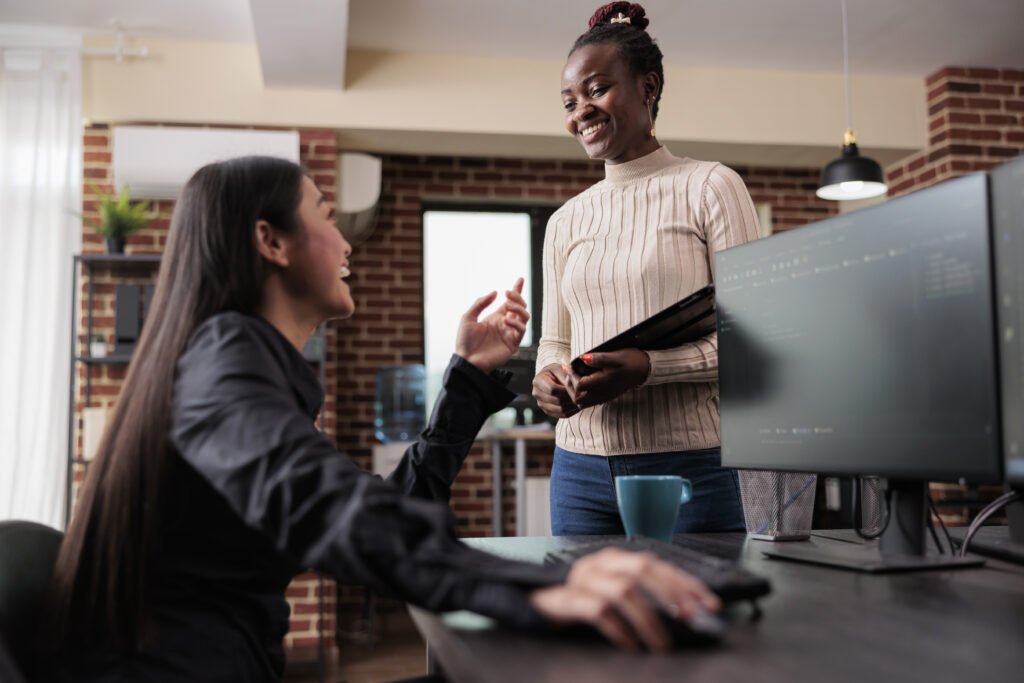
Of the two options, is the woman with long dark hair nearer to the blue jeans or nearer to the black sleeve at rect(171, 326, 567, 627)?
the black sleeve at rect(171, 326, 567, 627)

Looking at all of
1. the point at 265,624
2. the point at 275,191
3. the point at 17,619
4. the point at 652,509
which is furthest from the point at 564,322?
the point at 17,619

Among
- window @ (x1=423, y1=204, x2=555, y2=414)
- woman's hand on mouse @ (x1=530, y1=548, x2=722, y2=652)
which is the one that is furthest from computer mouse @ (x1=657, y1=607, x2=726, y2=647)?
window @ (x1=423, y1=204, x2=555, y2=414)

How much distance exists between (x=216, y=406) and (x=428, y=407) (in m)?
→ 3.86

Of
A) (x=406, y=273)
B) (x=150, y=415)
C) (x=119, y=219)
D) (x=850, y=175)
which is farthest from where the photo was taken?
(x=406, y=273)

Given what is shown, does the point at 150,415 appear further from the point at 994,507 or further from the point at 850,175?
the point at 850,175

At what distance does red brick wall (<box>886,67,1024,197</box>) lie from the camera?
427 cm

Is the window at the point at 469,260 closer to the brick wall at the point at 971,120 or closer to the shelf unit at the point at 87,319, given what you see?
the shelf unit at the point at 87,319

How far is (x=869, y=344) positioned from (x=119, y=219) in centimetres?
341

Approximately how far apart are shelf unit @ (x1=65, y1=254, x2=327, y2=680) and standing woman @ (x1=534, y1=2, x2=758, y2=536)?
2359 millimetres

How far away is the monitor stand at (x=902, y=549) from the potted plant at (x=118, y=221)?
333 cm

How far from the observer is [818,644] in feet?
2.02

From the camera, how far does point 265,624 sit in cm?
84

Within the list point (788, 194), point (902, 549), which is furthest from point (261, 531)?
point (788, 194)

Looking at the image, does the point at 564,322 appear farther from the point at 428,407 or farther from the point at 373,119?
the point at 428,407
